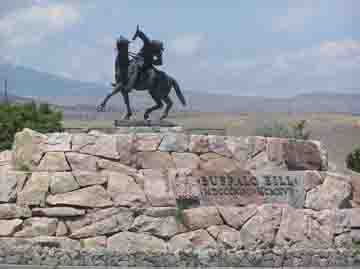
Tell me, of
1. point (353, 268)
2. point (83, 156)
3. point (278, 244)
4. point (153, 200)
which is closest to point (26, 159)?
point (83, 156)

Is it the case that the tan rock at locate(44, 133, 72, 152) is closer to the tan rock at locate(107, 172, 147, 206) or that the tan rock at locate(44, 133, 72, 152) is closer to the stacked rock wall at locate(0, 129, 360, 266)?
the stacked rock wall at locate(0, 129, 360, 266)

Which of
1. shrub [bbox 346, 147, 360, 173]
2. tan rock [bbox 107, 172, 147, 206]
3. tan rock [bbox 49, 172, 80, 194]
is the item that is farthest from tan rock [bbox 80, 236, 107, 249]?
shrub [bbox 346, 147, 360, 173]

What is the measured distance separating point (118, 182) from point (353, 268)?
511 cm

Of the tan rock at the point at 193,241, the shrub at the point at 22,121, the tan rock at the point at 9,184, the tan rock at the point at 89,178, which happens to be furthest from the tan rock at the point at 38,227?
the shrub at the point at 22,121

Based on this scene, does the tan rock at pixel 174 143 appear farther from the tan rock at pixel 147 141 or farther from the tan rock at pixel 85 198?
the tan rock at pixel 85 198

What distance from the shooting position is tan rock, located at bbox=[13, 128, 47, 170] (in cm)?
1900

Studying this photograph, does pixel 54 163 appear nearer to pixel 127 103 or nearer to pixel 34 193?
pixel 34 193

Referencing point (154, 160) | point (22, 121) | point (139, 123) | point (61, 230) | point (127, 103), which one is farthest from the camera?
point (22, 121)

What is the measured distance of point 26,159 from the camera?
62.7 ft

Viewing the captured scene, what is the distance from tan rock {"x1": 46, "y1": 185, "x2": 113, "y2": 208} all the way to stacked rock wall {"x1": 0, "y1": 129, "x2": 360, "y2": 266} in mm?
21

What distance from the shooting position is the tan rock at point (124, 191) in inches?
729

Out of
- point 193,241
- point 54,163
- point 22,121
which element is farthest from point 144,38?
point 22,121

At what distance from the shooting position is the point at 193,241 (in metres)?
18.5

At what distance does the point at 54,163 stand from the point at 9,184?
1.04 metres
